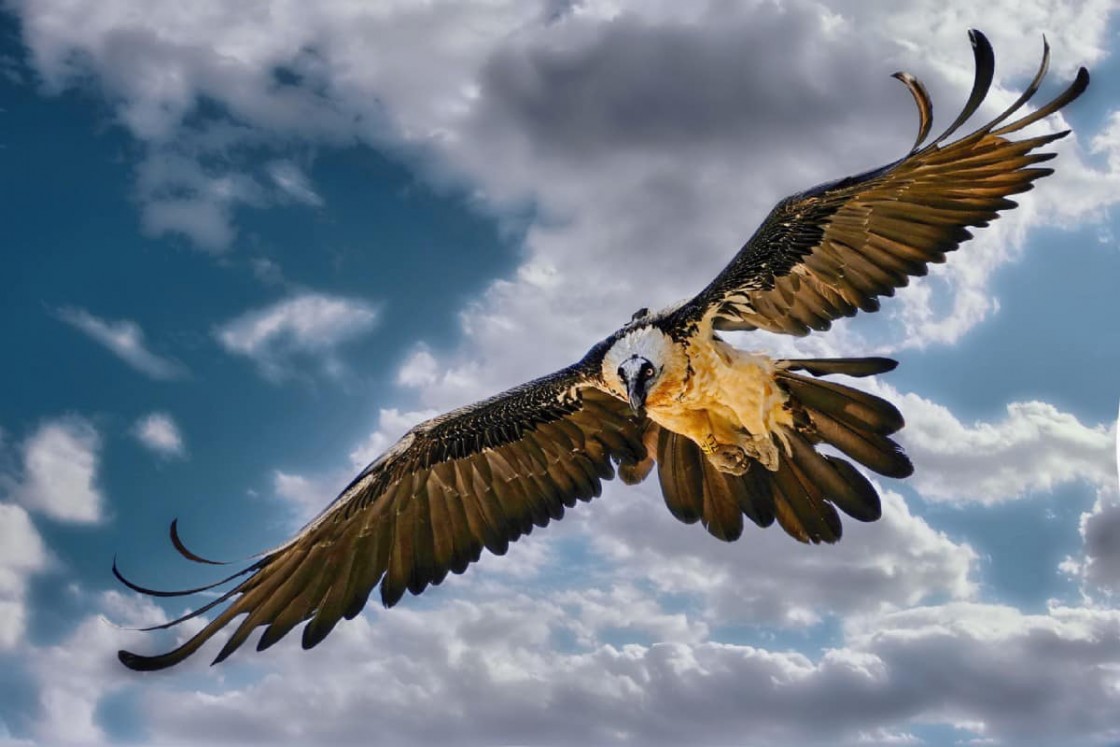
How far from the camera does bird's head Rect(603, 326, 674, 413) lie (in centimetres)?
674

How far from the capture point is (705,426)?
7117 mm

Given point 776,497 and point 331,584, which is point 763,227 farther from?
point 331,584

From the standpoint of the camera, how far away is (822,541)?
6957mm

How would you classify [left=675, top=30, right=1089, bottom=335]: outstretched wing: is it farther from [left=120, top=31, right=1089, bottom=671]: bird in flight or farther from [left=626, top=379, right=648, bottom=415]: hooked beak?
[left=626, top=379, right=648, bottom=415]: hooked beak

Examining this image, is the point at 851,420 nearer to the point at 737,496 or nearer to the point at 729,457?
the point at 729,457

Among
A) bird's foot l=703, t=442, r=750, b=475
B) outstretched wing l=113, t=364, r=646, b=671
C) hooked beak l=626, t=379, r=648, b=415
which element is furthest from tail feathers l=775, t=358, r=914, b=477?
outstretched wing l=113, t=364, r=646, b=671

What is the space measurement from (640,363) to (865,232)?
4.74ft

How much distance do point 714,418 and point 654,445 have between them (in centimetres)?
60

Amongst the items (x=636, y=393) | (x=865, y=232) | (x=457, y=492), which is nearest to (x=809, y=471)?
(x=636, y=393)

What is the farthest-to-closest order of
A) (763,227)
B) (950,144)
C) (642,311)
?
(642,311) < (763,227) < (950,144)

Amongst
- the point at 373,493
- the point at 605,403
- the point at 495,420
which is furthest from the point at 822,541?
the point at 373,493

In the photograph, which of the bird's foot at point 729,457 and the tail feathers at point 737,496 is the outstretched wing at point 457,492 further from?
the bird's foot at point 729,457

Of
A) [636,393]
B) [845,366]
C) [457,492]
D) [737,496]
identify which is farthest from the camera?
[457,492]

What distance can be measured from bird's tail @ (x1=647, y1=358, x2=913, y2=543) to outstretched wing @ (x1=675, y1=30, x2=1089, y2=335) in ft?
1.32
